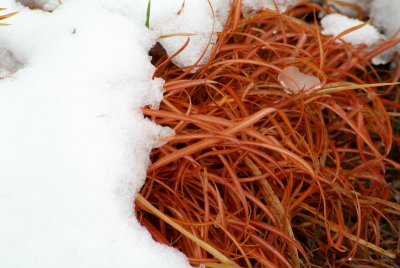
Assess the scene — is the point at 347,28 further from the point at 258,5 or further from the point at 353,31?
the point at 258,5

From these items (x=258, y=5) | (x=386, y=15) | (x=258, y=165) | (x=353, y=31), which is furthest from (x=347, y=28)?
(x=258, y=165)

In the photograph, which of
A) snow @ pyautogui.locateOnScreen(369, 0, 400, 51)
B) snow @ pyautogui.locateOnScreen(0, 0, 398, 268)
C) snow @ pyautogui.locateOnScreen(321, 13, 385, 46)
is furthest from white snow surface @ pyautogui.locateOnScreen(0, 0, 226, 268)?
snow @ pyautogui.locateOnScreen(369, 0, 400, 51)

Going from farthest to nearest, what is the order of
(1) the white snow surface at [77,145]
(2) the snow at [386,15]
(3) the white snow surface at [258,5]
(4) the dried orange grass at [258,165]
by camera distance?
(2) the snow at [386,15] → (3) the white snow surface at [258,5] → (4) the dried orange grass at [258,165] → (1) the white snow surface at [77,145]

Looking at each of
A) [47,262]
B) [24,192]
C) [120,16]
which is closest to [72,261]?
[47,262]

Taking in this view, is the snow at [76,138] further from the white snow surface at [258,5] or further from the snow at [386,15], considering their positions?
the snow at [386,15]

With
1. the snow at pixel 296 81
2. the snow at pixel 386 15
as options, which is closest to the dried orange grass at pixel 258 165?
the snow at pixel 296 81

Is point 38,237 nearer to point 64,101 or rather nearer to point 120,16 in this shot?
point 64,101

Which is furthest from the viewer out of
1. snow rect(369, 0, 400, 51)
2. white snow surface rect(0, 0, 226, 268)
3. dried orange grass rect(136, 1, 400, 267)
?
snow rect(369, 0, 400, 51)

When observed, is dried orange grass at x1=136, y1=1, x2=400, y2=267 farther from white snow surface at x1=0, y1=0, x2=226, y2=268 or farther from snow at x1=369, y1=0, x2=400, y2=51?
snow at x1=369, y1=0, x2=400, y2=51
